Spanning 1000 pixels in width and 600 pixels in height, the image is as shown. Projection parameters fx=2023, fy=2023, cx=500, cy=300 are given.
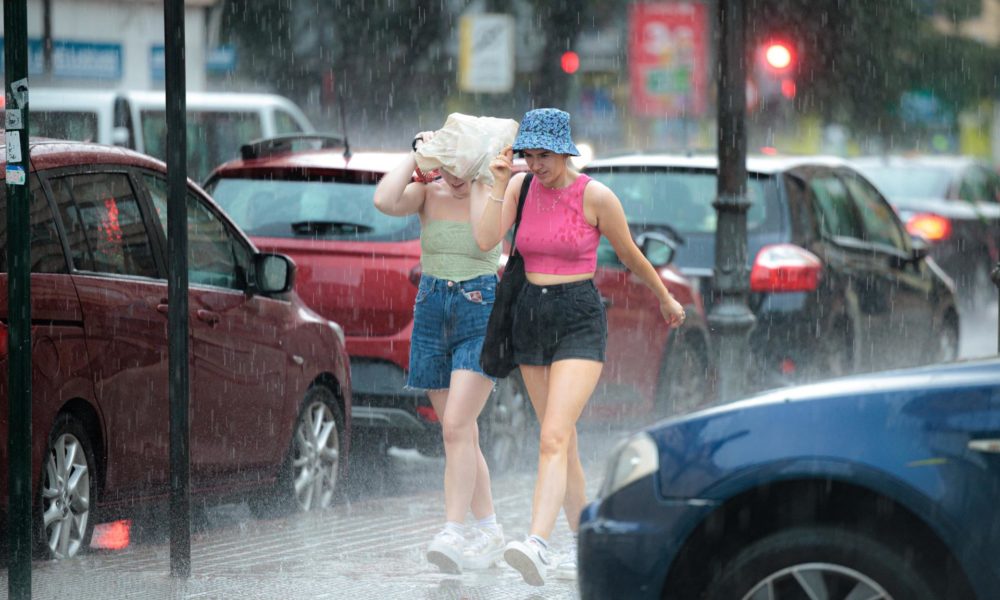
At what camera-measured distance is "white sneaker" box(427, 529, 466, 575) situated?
7.24m

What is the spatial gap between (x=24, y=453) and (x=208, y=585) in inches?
47.8

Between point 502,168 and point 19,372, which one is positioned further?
point 502,168

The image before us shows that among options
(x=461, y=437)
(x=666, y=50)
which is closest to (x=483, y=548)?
(x=461, y=437)

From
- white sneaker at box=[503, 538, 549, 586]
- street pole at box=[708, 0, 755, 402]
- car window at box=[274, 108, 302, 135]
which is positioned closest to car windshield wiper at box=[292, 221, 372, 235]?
street pole at box=[708, 0, 755, 402]

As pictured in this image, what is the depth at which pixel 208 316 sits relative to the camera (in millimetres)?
8453

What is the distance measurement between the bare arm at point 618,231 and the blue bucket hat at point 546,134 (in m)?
0.19

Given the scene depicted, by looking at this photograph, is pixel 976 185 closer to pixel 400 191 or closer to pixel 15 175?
pixel 400 191

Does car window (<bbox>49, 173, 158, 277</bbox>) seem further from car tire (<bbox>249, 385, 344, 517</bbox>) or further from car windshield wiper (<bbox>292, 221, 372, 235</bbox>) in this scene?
car windshield wiper (<bbox>292, 221, 372, 235</bbox>)

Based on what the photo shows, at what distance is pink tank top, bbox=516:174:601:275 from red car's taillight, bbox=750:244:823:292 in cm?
501

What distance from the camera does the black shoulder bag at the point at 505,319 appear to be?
734 centimetres

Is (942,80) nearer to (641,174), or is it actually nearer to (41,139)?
(641,174)

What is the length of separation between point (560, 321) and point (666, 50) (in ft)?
73.8

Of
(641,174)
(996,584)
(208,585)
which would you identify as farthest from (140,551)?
(641,174)

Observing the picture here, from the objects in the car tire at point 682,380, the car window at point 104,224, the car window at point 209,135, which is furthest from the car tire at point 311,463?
the car window at point 209,135
